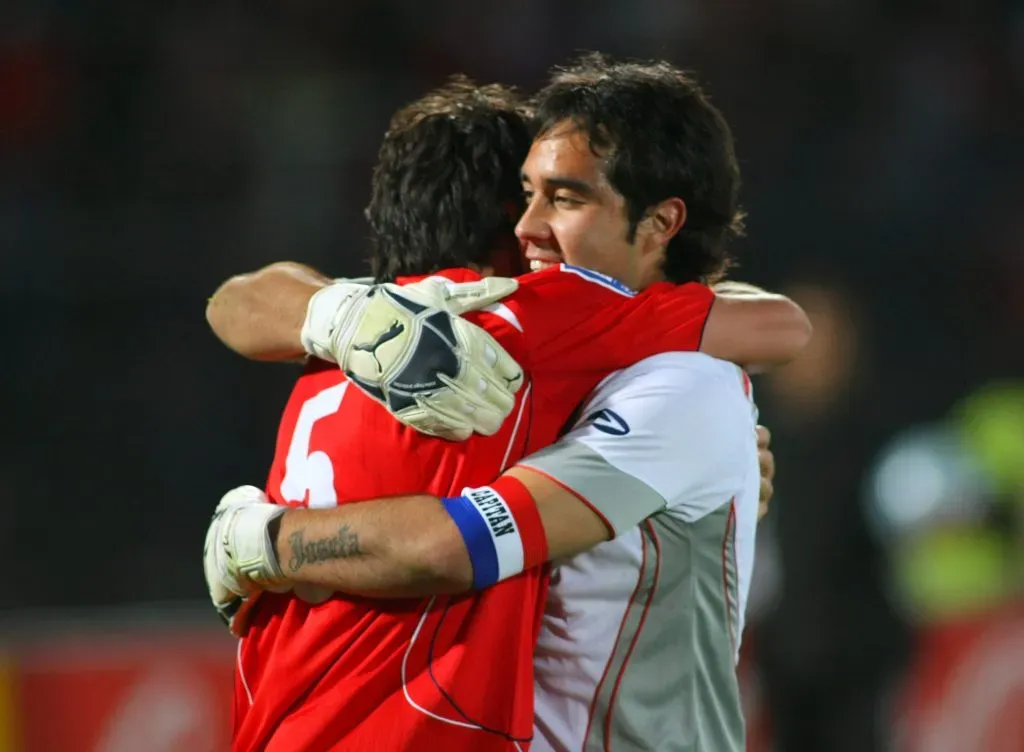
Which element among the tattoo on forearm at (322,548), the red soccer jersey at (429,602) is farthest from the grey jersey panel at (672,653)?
the tattoo on forearm at (322,548)

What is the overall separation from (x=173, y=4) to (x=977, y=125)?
3905 mm

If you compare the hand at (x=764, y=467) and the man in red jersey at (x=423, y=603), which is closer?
the man in red jersey at (x=423, y=603)

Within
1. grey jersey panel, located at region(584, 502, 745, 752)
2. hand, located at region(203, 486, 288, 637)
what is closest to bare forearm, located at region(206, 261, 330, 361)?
hand, located at region(203, 486, 288, 637)

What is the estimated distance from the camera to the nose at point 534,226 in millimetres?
2375

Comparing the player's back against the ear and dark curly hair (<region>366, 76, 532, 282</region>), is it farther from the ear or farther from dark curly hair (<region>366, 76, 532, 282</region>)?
the ear

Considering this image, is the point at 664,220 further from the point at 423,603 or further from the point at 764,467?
the point at 423,603

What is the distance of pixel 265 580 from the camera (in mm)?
2199

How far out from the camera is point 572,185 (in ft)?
7.79

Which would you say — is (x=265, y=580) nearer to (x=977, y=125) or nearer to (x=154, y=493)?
(x=154, y=493)

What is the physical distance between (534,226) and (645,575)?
579 millimetres

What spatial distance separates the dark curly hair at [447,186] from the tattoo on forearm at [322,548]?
0.50m

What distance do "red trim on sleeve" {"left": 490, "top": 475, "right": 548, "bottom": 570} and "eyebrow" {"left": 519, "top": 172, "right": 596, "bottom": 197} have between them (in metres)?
0.53

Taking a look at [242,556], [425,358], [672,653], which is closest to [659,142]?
[425,358]

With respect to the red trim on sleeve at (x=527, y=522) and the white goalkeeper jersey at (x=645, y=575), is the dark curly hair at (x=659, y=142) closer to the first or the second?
the white goalkeeper jersey at (x=645, y=575)
